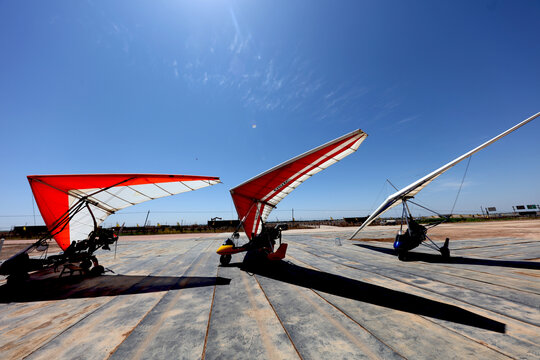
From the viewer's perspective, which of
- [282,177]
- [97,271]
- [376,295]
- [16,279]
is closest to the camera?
[376,295]

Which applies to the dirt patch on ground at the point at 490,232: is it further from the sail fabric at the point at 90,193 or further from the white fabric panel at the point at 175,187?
the sail fabric at the point at 90,193

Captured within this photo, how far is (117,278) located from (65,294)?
151 centimetres

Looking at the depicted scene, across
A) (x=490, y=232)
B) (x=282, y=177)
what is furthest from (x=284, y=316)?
(x=490, y=232)

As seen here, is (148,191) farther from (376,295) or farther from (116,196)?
(376,295)

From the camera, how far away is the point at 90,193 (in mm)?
7832

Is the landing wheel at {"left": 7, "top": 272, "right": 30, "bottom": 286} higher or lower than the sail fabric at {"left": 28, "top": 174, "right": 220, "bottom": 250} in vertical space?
lower

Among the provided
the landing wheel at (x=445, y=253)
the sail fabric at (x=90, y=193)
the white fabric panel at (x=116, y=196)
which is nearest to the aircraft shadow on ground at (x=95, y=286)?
the sail fabric at (x=90, y=193)

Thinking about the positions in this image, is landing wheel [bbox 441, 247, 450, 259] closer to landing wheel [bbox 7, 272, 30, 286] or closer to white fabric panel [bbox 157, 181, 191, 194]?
white fabric panel [bbox 157, 181, 191, 194]

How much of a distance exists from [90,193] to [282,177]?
8.18 meters

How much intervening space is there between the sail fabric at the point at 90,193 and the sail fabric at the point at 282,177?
76.9 inches

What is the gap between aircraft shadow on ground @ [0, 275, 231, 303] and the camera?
536cm

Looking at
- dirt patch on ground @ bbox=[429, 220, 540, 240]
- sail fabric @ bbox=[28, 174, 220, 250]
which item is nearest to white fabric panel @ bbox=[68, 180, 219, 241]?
sail fabric @ bbox=[28, 174, 220, 250]

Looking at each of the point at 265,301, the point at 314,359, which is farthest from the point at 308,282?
the point at 314,359

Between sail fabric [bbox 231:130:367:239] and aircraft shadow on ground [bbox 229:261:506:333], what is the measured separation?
346cm
